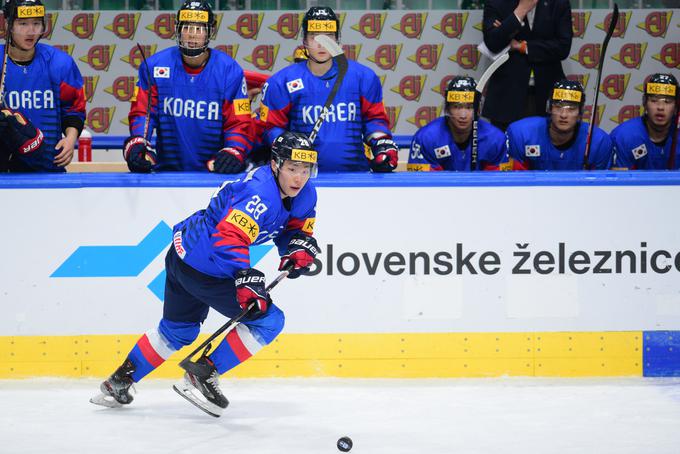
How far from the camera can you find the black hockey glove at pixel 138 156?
5.38 m

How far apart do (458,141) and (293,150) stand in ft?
5.60

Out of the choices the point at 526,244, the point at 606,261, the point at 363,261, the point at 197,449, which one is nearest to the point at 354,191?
the point at 363,261

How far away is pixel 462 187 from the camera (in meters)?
5.38

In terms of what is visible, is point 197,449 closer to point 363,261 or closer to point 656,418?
point 363,261

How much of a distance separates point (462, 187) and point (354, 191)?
47cm

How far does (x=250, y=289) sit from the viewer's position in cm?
444

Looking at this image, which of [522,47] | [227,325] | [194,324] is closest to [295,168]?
[227,325]

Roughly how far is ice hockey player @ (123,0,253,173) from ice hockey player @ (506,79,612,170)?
Answer: 1.36 meters

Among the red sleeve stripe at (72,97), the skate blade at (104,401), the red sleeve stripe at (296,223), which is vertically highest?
the red sleeve stripe at (72,97)

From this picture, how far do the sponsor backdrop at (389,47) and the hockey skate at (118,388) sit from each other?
2.83 metres

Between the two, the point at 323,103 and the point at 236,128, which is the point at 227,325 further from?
the point at 323,103

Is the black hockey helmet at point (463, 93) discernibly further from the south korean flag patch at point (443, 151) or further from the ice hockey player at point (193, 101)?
the ice hockey player at point (193, 101)

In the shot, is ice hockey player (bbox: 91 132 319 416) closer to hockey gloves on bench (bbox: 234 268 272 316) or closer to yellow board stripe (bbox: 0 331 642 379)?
hockey gloves on bench (bbox: 234 268 272 316)

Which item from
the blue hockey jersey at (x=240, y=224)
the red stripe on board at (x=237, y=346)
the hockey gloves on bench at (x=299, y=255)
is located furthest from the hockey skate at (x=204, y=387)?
the hockey gloves on bench at (x=299, y=255)
